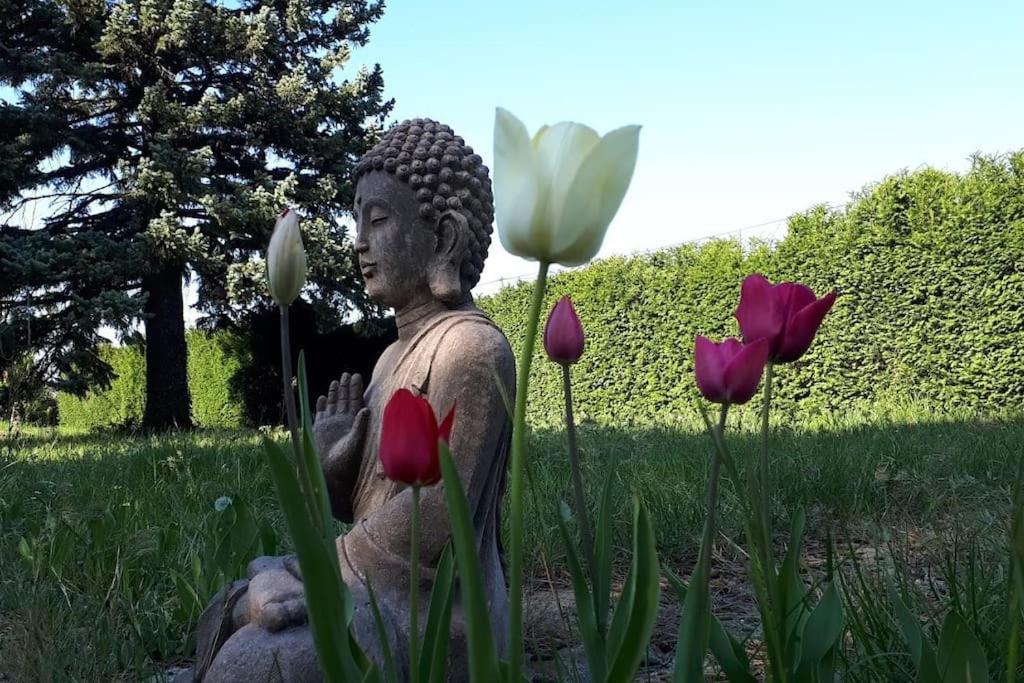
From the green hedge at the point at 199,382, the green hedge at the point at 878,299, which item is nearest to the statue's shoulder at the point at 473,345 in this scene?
the green hedge at the point at 878,299

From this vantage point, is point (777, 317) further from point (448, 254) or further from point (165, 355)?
point (165, 355)

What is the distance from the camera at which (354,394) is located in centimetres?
180

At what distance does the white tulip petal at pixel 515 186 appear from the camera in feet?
2.21

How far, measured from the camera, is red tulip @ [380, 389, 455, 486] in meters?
0.77

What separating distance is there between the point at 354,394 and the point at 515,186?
120 cm

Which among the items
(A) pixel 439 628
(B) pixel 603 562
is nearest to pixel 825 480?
(B) pixel 603 562

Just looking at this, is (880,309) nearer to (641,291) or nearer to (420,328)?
(641,291)

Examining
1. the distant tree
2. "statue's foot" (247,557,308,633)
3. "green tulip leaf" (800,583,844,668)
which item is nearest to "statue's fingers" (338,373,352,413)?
"statue's foot" (247,557,308,633)

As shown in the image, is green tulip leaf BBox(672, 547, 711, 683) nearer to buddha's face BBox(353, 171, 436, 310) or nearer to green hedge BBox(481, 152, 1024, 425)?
buddha's face BBox(353, 171, 436, 310)

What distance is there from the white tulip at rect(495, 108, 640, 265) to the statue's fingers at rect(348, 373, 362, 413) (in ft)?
3.83

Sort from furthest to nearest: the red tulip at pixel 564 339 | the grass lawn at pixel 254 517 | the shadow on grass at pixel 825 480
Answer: the shadow on grass at pixel 825 480, the grass lawn at pixel 254 517, the red tulip at pixel 564 339

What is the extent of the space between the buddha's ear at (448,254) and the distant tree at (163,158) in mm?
8977

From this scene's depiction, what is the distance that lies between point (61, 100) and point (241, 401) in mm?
5678

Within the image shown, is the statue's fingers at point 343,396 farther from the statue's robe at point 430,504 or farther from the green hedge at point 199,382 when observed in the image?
the green hedge at point 199,382
